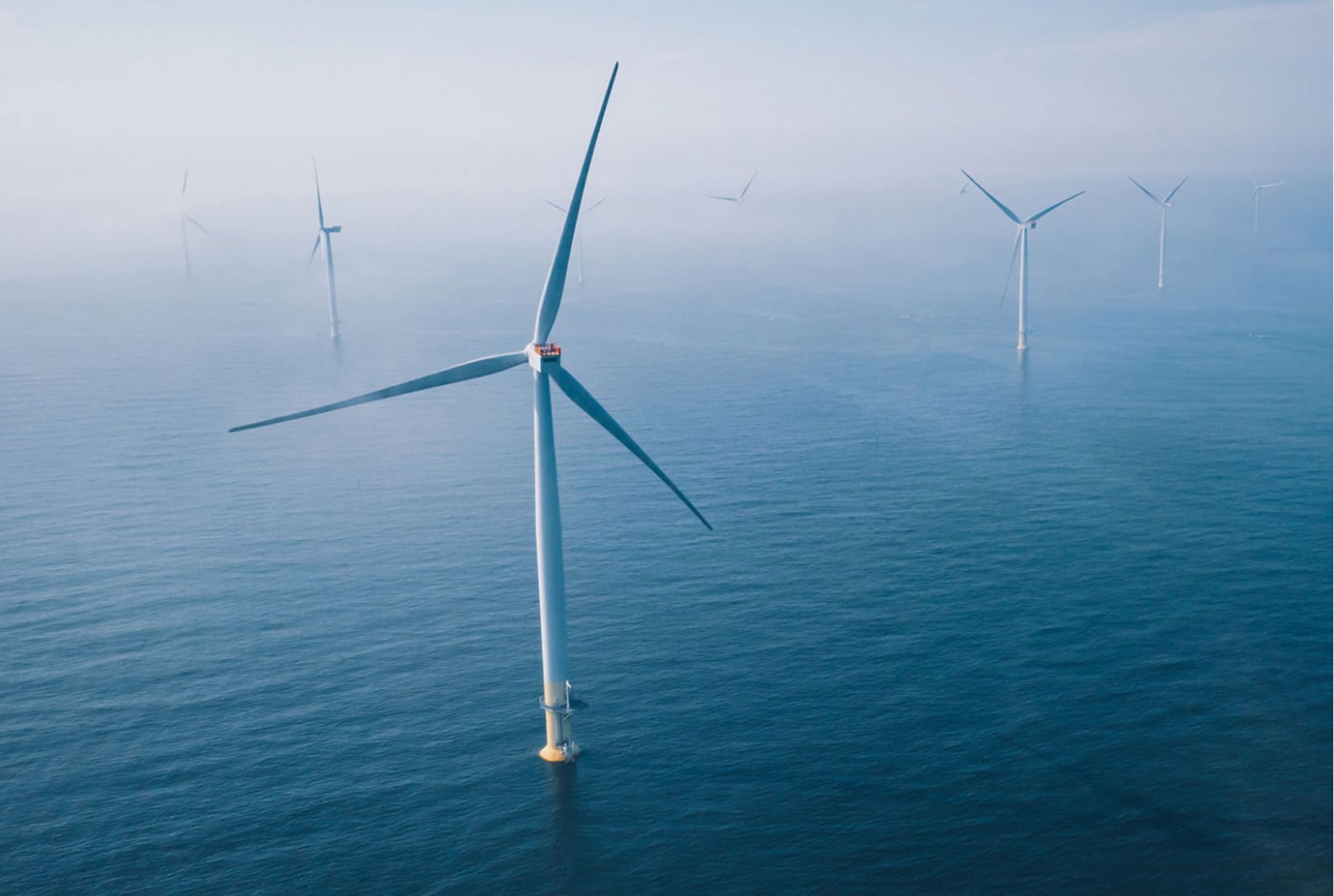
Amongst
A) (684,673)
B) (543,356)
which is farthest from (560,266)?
(684,673)

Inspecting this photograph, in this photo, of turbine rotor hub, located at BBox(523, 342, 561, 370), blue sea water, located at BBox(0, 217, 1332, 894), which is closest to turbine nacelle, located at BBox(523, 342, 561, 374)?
turbine rotor hub, located at BBox(523, 342, 561, 370)

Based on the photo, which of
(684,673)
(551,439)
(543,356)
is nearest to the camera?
(543,356)

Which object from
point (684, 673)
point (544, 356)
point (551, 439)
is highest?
point (544, 356)

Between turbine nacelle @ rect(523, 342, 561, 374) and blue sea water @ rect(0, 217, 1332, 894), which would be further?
turbine nacelle @ rect(523, 342, 561, 374)

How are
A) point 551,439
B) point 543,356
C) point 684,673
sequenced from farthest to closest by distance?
point 684,673
point 551,439
point 543,356

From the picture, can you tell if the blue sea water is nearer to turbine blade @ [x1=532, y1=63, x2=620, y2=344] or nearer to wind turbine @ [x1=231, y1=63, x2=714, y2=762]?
wind turbine @ [x1=231, y1=63, x2=714, y2=762]

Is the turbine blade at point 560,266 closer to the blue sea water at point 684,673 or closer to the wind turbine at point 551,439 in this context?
the wind turbine at point 551,439

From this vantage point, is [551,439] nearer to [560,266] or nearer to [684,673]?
[560,266]

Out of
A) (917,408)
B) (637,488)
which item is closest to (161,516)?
(637,488)
